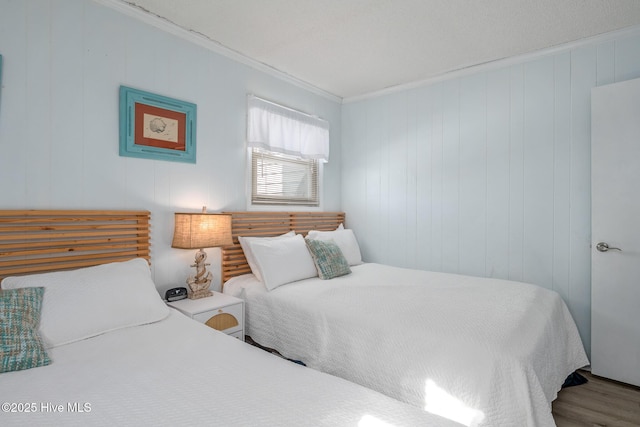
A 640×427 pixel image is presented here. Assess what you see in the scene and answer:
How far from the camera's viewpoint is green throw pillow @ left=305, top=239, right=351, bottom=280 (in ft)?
9.30

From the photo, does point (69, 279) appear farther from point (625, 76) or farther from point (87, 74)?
point (625, 76)

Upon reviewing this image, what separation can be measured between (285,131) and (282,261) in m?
1.36

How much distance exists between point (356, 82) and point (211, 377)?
3082 millimetres

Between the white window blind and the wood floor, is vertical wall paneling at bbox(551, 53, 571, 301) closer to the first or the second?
the wood floor

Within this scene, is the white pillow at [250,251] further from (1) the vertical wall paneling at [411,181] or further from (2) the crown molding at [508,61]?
A: (2) the crown molding at [508,61]

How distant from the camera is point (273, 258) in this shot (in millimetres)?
2652

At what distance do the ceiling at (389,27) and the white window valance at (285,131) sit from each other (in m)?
0.41

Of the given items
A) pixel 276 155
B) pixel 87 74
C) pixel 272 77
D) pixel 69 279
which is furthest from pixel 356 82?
pixel 69 279

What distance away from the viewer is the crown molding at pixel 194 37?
2221mm

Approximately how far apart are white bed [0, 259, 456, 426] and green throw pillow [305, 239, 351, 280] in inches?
48.1

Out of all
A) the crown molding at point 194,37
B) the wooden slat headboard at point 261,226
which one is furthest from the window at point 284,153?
the crown molding at point 194,37

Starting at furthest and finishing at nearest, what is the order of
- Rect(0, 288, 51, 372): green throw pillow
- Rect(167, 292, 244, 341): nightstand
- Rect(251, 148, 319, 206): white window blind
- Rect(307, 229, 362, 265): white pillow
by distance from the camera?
Rect(307, 229, 362, 265): white pillow, Rect(251, 148, 319, 206): white window blind, Rect(167, 292, 244, 341): nightstand, Rect(0, 288, 51, 372): green throw pillow

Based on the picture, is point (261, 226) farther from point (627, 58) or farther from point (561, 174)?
point (627, 58)

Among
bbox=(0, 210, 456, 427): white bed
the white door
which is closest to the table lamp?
bbox=(0, 210, 456, 427): white bed
